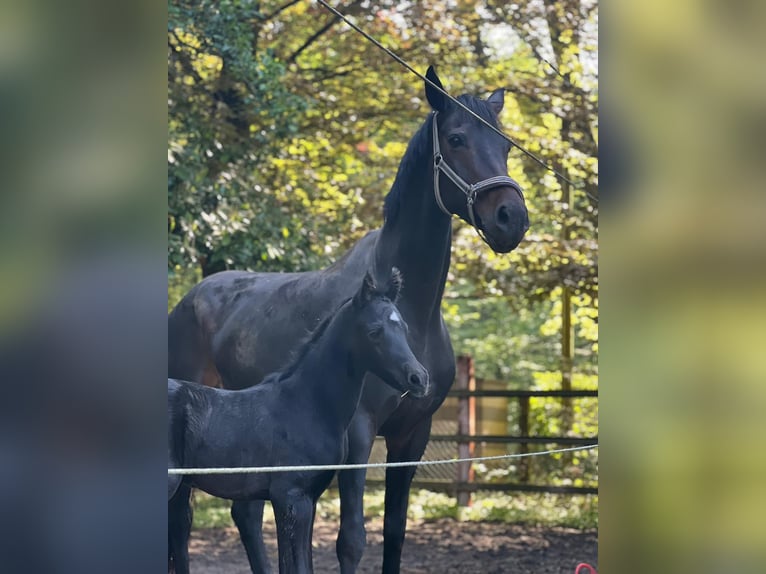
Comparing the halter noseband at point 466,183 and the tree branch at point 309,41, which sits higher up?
the tree branch at point 309,41

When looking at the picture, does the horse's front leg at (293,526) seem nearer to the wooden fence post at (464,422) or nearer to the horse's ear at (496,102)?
the horse's ear at (496,102)

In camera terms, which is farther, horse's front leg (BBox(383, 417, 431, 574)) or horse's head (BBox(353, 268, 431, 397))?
horse's front leg (BBox(383, 417, 431, 574))

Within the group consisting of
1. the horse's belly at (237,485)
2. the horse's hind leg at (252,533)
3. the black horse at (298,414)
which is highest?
the black horse at (298,414)

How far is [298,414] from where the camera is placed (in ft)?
13.1

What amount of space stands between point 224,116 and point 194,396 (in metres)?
5.10

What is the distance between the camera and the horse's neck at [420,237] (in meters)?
4.62

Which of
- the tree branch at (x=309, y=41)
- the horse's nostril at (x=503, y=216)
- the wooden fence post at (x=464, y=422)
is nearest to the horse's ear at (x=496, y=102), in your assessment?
the horse's nostril at (x=503, y=216)

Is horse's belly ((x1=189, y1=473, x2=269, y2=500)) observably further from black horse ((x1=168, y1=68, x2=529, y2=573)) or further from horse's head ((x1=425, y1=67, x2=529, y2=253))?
horse's head ((x1=425, y1=67, x2=529, y2=253))

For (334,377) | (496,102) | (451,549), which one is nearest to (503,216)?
(496,102)

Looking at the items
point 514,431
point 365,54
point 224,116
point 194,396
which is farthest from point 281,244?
point 514,431

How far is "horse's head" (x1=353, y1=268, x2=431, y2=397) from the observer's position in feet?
12.8

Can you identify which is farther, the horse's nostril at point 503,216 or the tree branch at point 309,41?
the tree branch at point 309,41

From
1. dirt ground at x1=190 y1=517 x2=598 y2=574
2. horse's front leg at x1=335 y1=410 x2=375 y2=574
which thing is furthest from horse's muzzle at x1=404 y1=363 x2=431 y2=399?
dirt ground at x1=190 y1=517 x2=598 y2=574

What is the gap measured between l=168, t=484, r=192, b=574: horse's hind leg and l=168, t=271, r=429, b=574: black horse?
518 millimetres
